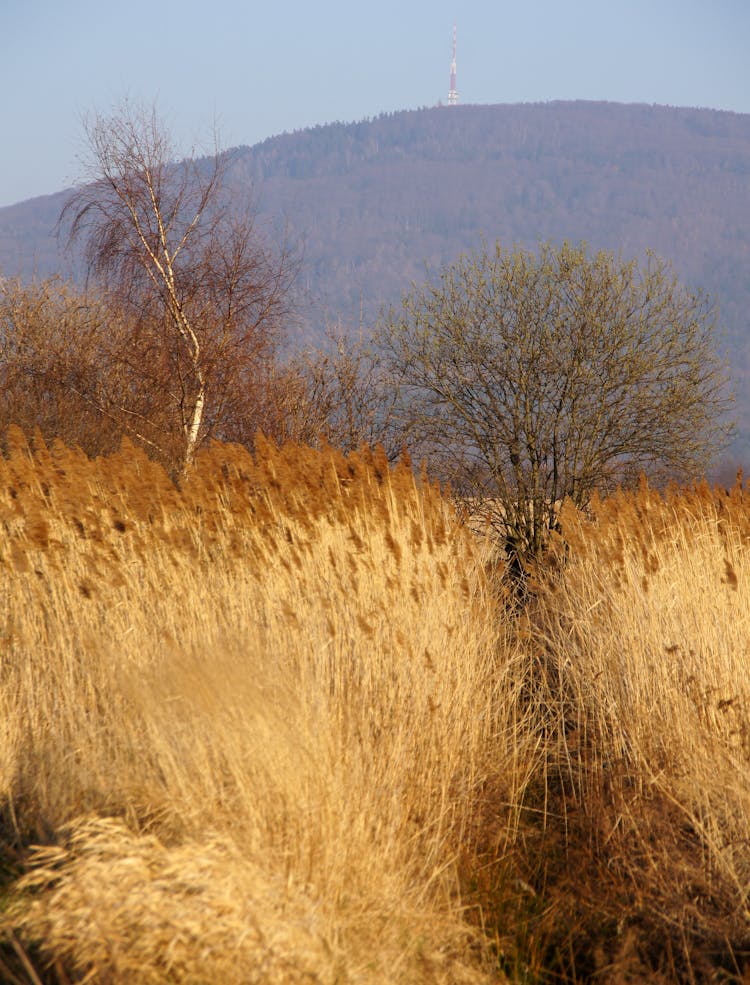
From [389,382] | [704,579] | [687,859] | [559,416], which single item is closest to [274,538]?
[704,579]

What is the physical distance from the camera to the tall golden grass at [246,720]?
262 centimetres

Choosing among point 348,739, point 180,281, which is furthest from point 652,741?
point 180,281

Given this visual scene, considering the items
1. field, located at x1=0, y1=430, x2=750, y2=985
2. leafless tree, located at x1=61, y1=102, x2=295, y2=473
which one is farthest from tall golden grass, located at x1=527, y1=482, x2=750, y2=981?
leafless tree, located at x1=61, y1=102, x2=295, y2=473

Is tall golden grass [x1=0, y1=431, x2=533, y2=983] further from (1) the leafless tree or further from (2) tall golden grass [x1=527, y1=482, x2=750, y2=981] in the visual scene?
(1) the leafless tree

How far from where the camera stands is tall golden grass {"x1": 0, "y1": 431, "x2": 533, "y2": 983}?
8.60 feet

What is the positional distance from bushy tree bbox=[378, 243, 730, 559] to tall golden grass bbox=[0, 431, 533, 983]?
21.3ft

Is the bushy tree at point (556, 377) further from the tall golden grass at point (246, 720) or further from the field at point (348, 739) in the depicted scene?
the tall golden grass at point (246, 720)

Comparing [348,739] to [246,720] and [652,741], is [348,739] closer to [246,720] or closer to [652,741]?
[246,720]

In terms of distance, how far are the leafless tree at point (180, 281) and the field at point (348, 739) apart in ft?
31.6

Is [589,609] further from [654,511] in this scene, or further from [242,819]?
[242,819]

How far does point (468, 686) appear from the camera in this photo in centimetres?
459

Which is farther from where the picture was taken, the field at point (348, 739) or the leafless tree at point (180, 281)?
the leafless tree at point (180, 281)

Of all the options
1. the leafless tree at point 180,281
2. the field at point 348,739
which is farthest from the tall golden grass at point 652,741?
the leafless tree at point 180,281

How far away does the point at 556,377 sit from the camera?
12.8 metres
